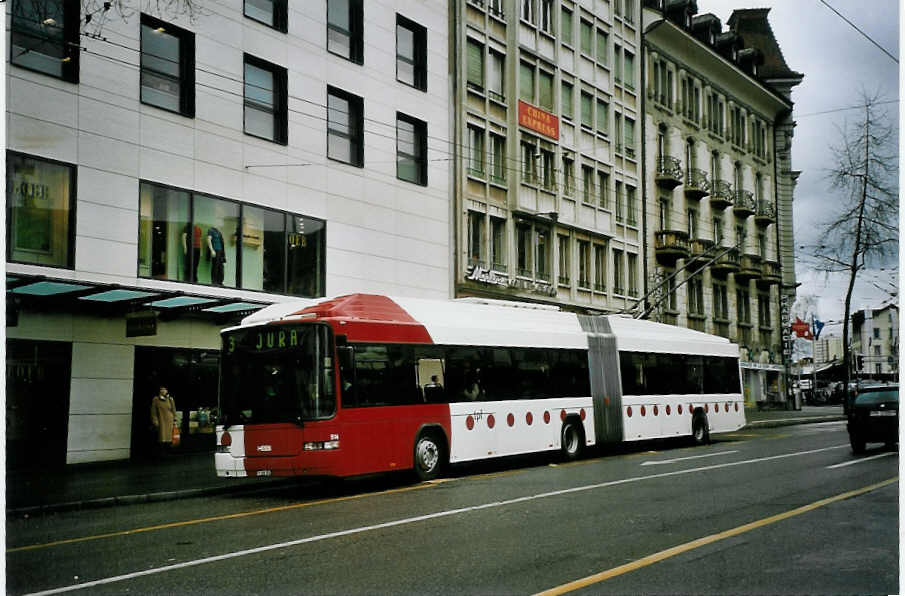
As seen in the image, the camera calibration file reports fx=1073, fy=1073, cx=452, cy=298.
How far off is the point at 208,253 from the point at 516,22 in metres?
17.0

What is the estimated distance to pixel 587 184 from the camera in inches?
1656

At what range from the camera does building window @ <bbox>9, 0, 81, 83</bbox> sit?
18811 mm

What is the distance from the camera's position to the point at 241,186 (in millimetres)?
25812

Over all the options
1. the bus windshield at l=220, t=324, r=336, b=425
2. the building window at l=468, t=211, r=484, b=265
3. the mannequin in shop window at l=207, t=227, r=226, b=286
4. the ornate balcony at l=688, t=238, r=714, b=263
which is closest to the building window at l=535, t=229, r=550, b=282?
the building window at l=468, t=211, r=484, b=265

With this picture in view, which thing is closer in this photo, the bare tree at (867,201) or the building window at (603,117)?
the bare tree at (867,201)

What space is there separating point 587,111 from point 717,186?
11787 millimetres

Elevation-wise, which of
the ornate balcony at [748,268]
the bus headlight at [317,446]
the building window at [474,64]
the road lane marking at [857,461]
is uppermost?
the building window at [474,64]

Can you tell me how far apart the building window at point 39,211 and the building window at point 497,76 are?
17841mm

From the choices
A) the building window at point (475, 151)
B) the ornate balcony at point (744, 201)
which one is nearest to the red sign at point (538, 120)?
the building window at point (475, 151)

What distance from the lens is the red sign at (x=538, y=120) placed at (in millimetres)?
37531

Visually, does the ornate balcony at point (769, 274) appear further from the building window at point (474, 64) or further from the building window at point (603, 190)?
the building window at point (474, 64)

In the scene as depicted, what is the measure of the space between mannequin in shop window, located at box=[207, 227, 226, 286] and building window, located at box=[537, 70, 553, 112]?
1725 cm

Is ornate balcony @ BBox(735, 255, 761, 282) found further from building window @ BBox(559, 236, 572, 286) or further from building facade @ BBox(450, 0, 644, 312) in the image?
building window @ BBox(559, 236, 572, 286)

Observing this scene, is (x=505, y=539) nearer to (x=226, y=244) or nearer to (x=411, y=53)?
(x=226, y=244)
